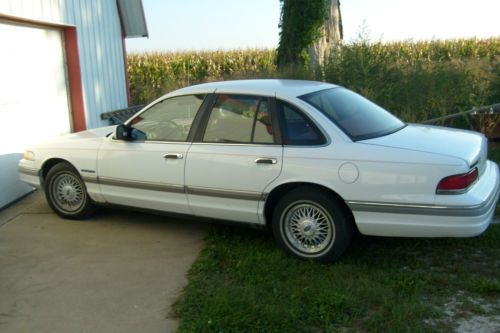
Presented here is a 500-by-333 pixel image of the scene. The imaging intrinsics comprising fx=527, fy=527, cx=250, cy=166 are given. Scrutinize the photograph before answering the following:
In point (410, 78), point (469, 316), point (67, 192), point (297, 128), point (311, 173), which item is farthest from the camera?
point (410, 78)

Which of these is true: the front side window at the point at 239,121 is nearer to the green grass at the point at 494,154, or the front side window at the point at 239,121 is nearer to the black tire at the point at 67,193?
the black tire at the point at 67,193

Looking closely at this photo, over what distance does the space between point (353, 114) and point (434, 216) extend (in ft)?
4.32

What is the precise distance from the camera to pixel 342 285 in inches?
164

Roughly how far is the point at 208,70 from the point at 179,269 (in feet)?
69.8

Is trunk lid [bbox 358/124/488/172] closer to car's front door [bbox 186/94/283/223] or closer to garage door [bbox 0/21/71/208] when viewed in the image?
car's front door [bbox 186/94/283/223]

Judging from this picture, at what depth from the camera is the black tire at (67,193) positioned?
6059mm

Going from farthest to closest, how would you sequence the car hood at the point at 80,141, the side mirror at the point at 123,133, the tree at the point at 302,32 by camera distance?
the tree at the point at 302,32, the car hood at the point at 80,141, the side mirror at the point at 123,133

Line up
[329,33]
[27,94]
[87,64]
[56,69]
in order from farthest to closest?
1. [329,33]
2. [87,64]
3. [56,69]
4. [27,94]

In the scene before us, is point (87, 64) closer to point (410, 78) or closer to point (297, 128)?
point (410, 78)

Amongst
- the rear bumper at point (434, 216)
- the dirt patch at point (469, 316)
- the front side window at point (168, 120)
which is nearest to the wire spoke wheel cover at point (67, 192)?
the front side window at point (168, 120)

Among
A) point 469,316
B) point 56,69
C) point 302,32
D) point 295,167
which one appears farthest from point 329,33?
point 469,316

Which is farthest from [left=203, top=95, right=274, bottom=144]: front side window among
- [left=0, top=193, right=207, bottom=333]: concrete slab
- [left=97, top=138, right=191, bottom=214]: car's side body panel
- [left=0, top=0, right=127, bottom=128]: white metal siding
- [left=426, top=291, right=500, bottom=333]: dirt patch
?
[left=0, top=0, right=127, bottom=128]: white metal siding

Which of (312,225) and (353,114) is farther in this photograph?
(353,114)

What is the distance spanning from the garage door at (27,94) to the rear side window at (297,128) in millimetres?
4159
